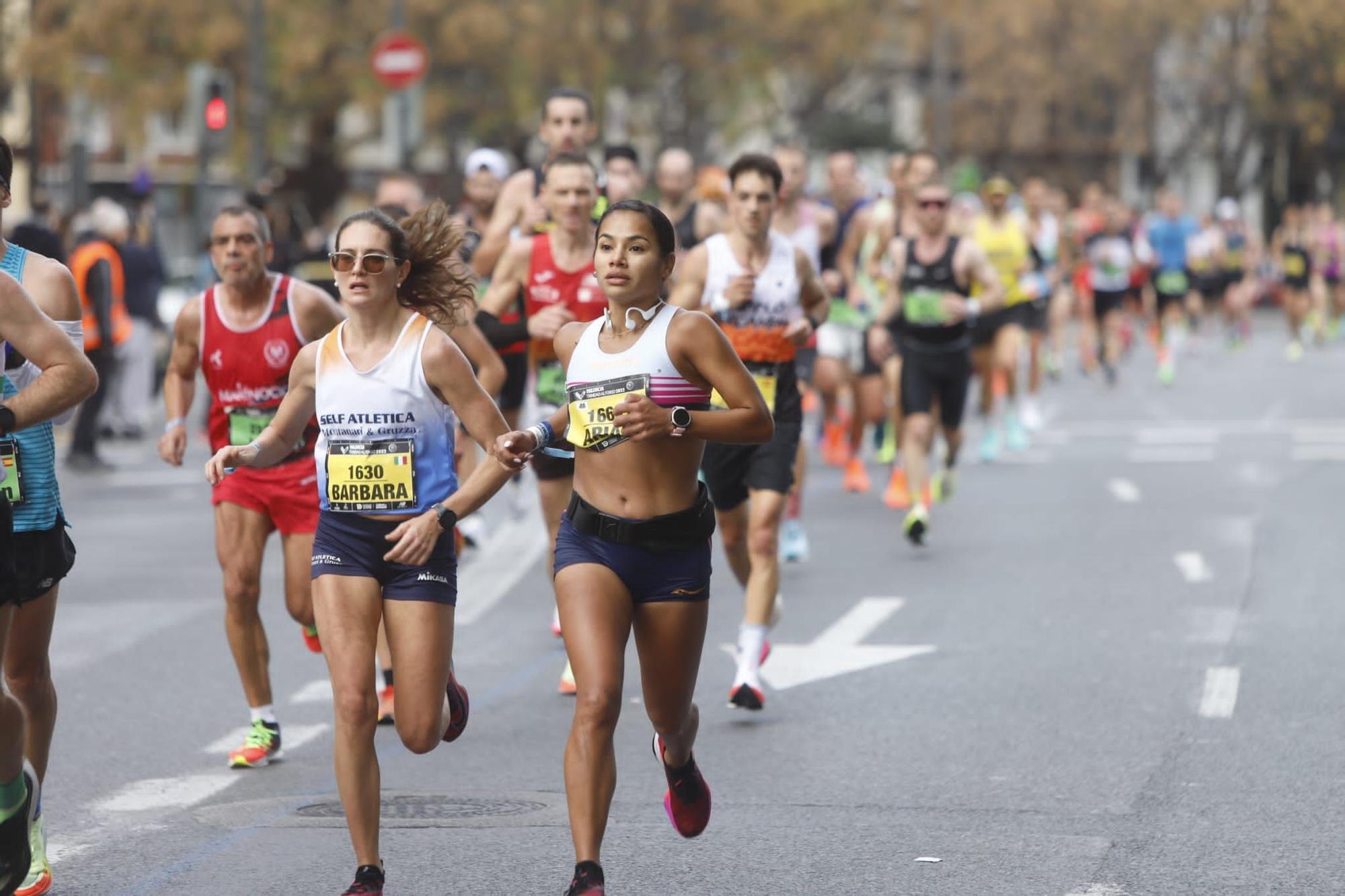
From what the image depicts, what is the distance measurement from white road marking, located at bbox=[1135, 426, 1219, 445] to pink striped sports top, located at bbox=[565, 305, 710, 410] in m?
14.5

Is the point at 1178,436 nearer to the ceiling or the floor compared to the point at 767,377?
nearer to the floor

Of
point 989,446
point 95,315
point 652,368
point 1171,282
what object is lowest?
point 989,446

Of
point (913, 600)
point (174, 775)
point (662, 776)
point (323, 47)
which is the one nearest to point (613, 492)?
point (662, 776)

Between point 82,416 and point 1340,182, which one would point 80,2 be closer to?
point 82,416

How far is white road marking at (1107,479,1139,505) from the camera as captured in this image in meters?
16.2

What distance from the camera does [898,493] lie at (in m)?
15.7

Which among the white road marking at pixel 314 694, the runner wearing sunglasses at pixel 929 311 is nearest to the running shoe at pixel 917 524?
the runner wearing sunglasses at pixel 929 311

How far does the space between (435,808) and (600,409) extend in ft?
5.64

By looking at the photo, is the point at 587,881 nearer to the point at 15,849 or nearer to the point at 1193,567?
the point at 15,849

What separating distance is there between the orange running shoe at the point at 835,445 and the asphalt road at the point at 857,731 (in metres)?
3.46

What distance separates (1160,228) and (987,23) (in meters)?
33.3

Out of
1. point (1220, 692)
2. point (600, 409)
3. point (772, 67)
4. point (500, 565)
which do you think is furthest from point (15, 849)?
point (772, 67)

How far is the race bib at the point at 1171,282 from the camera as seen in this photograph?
99.5ft

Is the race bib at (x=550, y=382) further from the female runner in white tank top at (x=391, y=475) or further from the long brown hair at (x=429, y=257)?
the female runner in white tank top at (x=391, y=475)
